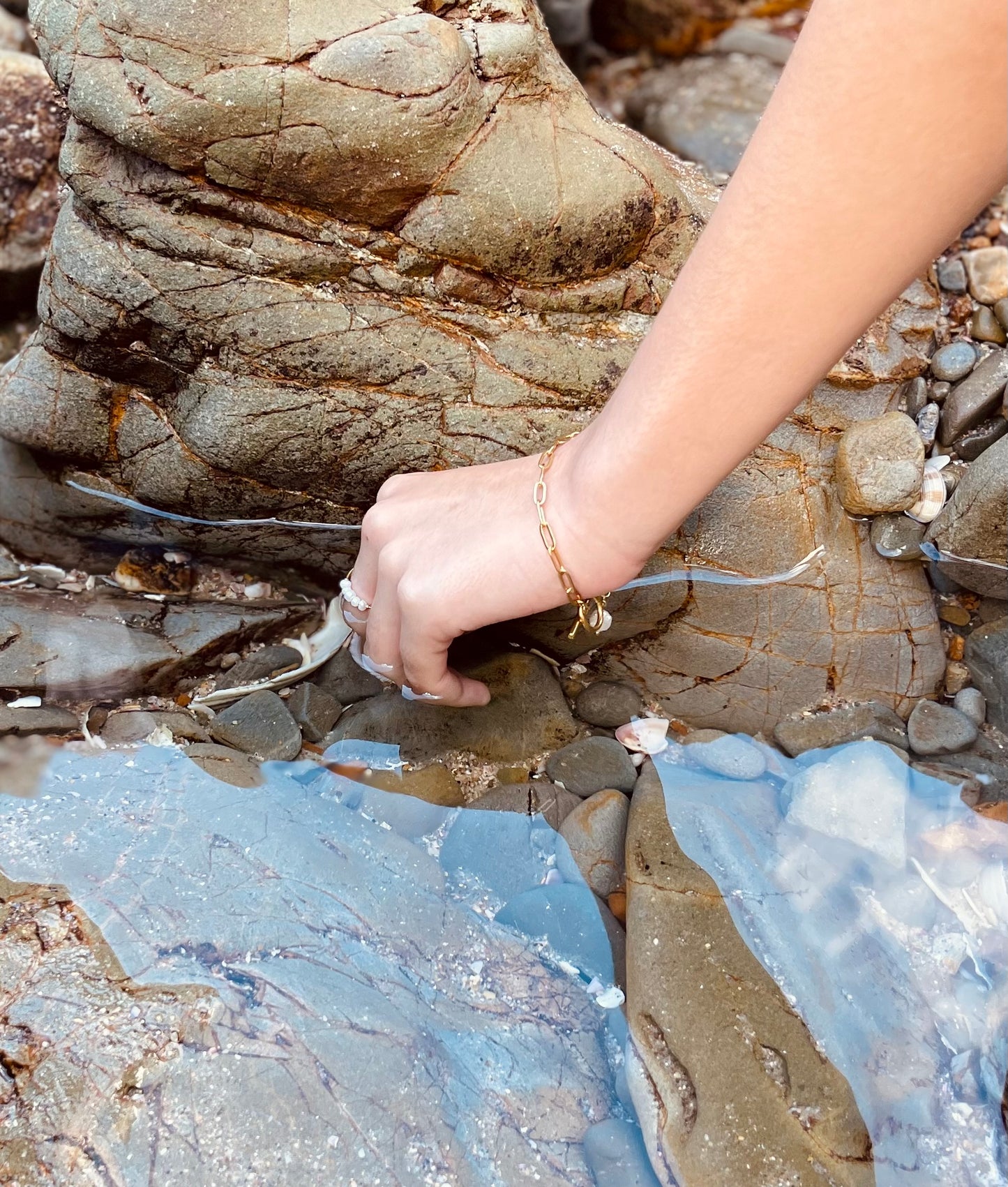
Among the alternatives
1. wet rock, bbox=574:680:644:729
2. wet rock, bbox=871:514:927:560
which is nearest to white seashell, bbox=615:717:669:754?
wet rock, bbox=574:680:644:729

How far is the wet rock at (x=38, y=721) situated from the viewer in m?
2.43

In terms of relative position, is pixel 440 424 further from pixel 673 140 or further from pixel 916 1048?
pixel 673 140

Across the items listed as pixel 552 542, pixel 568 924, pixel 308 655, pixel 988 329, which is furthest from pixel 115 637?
pixel 988 329

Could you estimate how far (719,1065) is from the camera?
76.0 inches

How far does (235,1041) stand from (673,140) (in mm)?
4128

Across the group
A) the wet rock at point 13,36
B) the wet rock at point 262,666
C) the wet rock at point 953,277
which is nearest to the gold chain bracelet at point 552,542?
the wet rock at point 262,666

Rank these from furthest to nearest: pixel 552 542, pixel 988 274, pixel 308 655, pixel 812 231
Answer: pixel 988 274
pixel 308 655
pixel 552 542
pixel 812 231

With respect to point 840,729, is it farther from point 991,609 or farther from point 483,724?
point 483,724

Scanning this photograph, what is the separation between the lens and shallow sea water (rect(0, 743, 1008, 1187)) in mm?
1806

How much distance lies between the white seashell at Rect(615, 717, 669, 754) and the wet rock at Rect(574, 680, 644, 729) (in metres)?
0.03

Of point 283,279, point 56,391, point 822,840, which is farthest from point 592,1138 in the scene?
point 56,391

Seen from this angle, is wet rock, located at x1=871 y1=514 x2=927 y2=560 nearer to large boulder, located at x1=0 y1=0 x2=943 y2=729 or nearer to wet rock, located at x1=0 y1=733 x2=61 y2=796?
large boulder, located at x1=0 y1=0 x2=943 y2=729

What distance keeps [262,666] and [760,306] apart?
181 cm

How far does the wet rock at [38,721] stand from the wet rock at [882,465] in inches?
90.9
